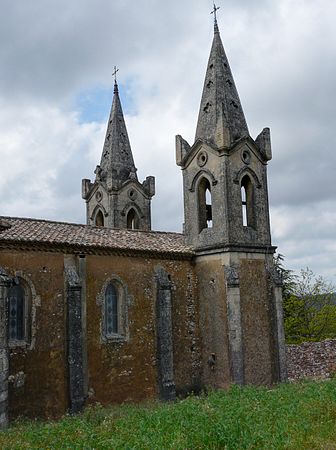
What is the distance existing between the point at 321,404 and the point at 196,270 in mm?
10499

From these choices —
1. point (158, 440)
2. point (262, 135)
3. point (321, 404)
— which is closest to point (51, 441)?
point (158, 440)

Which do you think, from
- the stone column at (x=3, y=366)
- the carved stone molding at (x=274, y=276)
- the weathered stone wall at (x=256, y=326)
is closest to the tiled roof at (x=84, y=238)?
the weathered stone wall at (x=256, y=326)

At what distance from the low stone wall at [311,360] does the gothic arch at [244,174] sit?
8760 millimetres

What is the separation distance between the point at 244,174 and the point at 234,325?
22.7 ft

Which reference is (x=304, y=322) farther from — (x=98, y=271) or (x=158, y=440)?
(x=158, y=440)

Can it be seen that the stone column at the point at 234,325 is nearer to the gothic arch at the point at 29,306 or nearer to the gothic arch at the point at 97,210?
the gothic arch at the point at 29,306

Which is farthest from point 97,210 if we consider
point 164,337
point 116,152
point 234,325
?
point 234,325

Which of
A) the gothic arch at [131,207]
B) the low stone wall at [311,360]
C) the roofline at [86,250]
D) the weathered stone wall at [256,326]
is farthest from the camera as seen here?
the gothic arch at [131,207]

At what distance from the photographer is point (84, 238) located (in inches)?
723

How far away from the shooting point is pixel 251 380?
1945 centimetres

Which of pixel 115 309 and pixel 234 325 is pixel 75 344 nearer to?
pixel 115 309

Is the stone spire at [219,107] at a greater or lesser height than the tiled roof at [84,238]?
greater

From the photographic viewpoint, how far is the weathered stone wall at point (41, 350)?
15383 millimetres

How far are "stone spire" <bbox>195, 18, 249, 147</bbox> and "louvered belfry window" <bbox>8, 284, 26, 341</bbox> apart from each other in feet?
35.2
